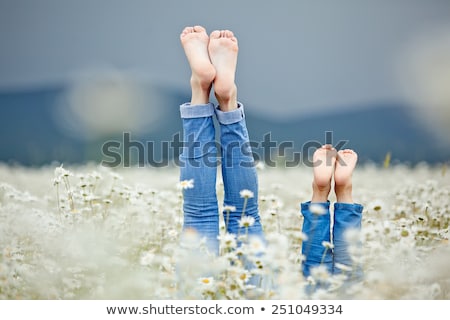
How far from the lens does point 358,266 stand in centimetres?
229

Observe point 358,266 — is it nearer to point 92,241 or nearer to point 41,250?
point 92,241

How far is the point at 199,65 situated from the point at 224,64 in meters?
0.10

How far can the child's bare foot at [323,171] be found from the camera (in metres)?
2.35

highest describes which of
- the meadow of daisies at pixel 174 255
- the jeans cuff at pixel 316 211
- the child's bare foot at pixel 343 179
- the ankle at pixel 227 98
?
the ankle at pixel 227 98

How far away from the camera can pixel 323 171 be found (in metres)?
2.35

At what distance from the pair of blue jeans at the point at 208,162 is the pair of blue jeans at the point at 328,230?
212mm

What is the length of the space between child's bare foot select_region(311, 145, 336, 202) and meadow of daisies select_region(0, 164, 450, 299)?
7.1 inches

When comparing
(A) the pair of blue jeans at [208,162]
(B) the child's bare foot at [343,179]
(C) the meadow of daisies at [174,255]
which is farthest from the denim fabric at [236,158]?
(B) the child's bare foot at [343,179]

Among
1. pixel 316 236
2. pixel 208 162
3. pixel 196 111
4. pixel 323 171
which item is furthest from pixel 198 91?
pixel 316 236

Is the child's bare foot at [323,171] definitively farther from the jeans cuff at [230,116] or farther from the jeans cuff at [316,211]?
the jeans cuff at [230,116]

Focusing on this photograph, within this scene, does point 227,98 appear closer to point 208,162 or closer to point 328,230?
point 208,162

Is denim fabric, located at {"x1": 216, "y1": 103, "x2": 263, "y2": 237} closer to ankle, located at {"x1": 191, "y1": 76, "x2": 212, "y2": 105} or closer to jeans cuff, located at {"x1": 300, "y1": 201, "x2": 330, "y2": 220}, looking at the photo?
ankle, located at {"x1": 191, "y1": 76, "x2": 212, "y2": 105}

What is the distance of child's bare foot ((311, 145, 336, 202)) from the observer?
7.70 ft
